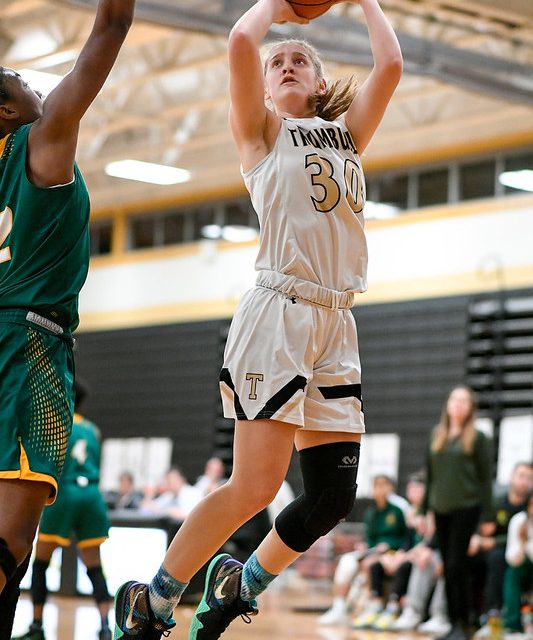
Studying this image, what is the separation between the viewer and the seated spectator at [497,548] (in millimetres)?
9773

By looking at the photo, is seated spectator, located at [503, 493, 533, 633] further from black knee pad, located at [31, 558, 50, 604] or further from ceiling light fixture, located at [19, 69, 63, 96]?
ceiling light fixture, located at [19, 69, 63, 96]

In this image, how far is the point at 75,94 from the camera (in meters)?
3.32

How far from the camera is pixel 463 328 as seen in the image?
54.6 feet

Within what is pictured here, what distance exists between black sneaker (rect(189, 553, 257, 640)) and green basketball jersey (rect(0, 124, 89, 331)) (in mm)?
1086

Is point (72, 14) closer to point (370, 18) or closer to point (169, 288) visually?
point (169, 288)

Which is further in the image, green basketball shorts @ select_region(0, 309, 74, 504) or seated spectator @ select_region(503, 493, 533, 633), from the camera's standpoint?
seated spectator @ select_region(503, 493, 533, 633)

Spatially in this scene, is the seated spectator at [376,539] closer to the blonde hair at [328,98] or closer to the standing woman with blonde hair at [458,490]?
the standing woman with blonde hair at [458,490]

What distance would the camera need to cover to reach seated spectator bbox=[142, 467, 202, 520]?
14336 millimetres

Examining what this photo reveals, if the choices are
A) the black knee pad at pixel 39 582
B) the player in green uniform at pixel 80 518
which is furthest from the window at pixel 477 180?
the black knee pad at pixel 39 582

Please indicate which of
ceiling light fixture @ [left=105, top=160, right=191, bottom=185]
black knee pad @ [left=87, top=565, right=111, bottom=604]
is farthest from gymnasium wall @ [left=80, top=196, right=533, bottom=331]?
black knee pad @ [left=87, top=565, right=111, bottom=604]

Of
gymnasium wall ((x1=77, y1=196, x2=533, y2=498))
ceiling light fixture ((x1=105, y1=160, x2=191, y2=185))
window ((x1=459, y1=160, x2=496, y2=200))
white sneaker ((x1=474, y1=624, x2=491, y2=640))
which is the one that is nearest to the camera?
white sneaker ((x1=474, y1=624, x2=491, y2=640))

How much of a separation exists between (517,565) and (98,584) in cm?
362

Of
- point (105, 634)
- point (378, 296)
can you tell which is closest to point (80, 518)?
point (105, 634)

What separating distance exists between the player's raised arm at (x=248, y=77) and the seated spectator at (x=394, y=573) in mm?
6908
